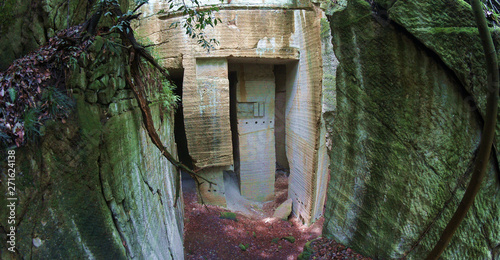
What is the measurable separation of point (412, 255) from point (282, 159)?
6408mm

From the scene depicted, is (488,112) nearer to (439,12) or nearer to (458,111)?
(458,111)

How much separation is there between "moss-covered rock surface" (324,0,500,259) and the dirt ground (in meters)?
1.04

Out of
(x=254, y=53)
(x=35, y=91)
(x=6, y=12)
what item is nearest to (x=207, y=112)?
(x=254, y=53)

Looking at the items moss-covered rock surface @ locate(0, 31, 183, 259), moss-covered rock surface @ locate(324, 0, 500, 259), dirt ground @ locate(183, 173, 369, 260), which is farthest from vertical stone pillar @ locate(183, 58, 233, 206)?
moss-covered rock surface @ locate(0, 31, 183, 259)

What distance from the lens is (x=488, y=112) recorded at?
1443 mm

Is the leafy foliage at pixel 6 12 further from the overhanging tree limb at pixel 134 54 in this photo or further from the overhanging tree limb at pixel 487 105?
the overhanging tree limb at pixel 487 105

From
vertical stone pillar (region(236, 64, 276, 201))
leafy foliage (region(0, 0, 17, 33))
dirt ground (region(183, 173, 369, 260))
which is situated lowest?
dirt ground (region(183, 173, 369, 260))

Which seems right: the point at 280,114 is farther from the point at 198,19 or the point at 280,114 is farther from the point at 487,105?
the point at 487,105

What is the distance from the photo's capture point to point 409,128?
2.47m

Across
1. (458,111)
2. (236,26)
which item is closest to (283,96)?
(236,26)

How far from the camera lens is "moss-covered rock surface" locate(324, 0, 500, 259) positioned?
6.58 ft

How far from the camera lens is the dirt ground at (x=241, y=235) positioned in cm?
460

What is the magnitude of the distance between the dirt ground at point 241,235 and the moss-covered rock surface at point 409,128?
104cm

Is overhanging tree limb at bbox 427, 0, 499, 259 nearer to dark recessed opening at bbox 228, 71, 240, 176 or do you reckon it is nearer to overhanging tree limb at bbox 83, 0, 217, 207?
overhanging tree limb at bbox 83, 0, 217, 207
